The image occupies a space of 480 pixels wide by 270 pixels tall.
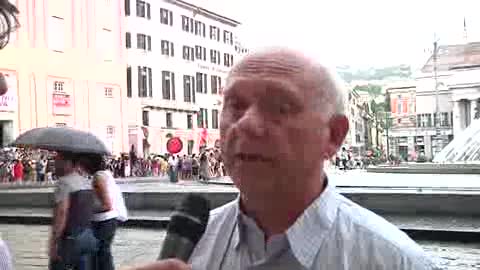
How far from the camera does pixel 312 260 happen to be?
5.71 ft

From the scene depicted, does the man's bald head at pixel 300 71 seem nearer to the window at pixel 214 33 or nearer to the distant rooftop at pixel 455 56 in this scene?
the window at pixel 214 33

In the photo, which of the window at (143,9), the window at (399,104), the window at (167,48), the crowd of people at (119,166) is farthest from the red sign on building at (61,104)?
the window at (399,104)

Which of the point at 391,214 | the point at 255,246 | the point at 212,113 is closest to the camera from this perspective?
the point at 255,246

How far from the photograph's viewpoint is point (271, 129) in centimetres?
176

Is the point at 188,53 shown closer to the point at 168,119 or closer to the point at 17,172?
the point at 168,119

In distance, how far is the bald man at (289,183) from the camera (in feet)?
5.76

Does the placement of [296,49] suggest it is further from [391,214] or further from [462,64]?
[462,64]

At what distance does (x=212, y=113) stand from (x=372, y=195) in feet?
181

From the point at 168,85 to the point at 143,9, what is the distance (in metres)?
6.68

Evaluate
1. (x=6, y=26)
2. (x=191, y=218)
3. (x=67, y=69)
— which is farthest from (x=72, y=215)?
(x=67, y=69)

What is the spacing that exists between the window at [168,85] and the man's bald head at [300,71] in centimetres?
5747

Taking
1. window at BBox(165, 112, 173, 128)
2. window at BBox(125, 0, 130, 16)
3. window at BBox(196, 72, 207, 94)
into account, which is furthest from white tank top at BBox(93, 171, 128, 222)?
window at BBox(196, 72, 207, 94)

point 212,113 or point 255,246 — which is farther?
point 212,113

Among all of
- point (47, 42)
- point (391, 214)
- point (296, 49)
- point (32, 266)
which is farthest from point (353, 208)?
point (47, 42)
